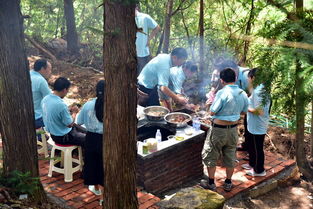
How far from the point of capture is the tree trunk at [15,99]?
14.7ft

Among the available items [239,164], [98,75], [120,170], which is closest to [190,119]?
[239,164]

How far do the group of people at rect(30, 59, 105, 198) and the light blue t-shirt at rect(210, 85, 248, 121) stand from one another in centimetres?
183

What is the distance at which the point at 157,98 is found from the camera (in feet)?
25.2

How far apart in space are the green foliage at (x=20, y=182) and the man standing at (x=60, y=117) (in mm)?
1320

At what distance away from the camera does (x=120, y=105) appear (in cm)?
393

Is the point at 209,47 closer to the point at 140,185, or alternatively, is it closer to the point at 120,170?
the point at 140,185

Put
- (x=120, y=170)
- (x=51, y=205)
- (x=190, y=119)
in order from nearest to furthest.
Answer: (x=120, y=170) → (x=51, y=205) → (x=190, y=119)

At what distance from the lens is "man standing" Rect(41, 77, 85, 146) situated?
19.3 ft

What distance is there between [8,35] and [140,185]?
3110 millimetres

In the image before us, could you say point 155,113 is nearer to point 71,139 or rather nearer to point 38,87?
point 71,139

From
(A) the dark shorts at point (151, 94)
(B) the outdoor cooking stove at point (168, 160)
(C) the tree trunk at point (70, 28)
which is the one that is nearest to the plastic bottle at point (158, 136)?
(B) the outdoor cooking stove at point (168, 160)

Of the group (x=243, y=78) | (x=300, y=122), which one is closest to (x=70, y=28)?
(x=243, y=78)

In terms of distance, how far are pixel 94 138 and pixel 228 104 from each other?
2.15 meters

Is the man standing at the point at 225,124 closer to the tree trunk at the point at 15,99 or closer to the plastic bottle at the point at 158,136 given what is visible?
the plastic bottle at the point at 158,136
